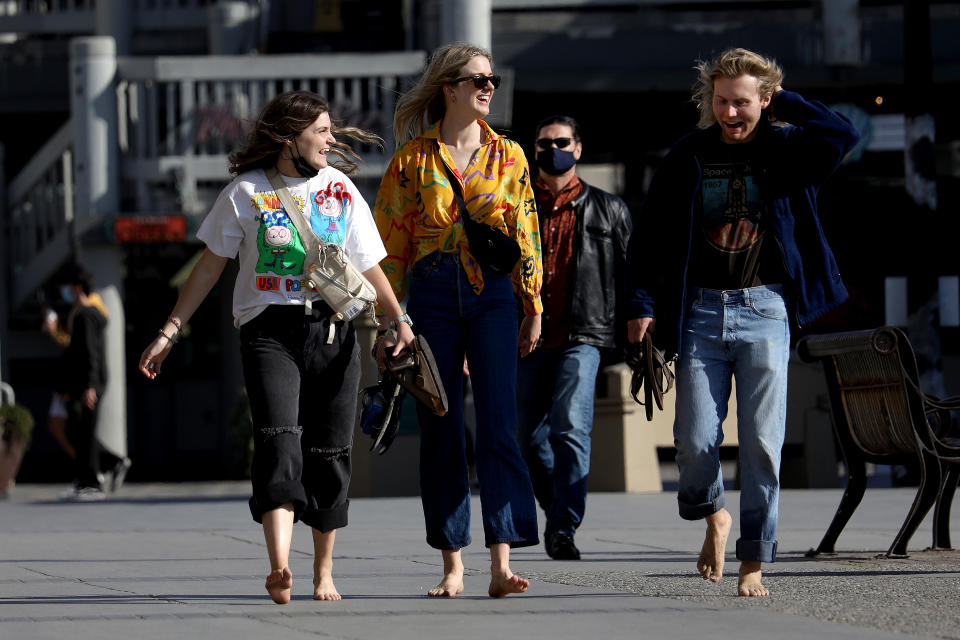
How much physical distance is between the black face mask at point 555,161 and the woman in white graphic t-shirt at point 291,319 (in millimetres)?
1958

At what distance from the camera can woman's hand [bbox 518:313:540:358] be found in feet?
19.3

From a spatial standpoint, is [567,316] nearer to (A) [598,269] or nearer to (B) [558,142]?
(A) [598,269]

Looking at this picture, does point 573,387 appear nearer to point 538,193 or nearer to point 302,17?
point 538,193

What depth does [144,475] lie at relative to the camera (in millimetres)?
17797

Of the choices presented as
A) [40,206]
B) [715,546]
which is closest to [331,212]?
[715,546]

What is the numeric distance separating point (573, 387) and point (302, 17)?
14.7 meters

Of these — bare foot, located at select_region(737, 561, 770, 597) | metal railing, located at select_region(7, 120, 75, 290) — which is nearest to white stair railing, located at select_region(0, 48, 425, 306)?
metal railing, located at select_region(7, 120, 75, 290)

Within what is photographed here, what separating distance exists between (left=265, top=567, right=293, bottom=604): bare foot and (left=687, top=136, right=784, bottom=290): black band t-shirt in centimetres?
162

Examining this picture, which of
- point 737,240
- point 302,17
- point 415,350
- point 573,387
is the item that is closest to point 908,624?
point 737,240

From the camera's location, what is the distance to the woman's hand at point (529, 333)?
5.89 m

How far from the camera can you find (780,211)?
5.55 metres

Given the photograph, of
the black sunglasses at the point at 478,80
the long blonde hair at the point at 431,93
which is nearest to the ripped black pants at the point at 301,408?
the long blonde hair at the point at 431,93

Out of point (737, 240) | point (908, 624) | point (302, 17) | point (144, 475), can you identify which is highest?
point (302, 17)

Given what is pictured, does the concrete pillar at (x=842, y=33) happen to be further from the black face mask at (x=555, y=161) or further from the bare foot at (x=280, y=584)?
the bare foot at (x=280, y=584)
